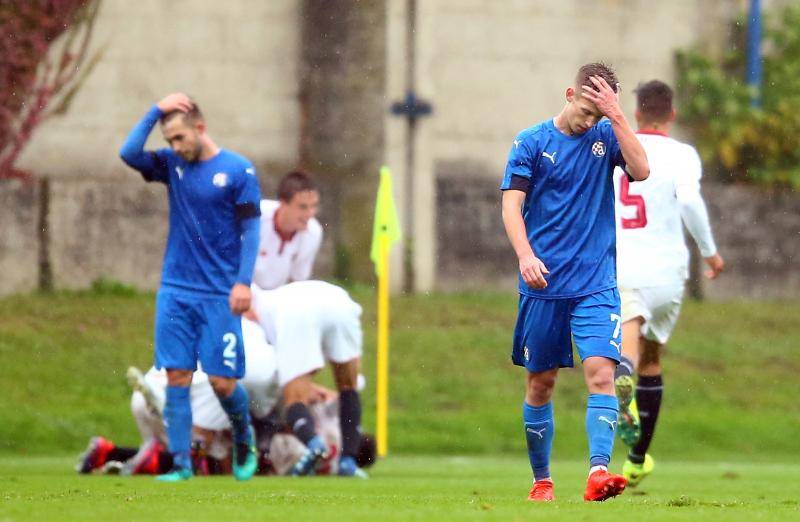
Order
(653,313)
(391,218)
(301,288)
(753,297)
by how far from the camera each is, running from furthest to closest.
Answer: (753,297) < (391,218) < (301,288) < (653,313)

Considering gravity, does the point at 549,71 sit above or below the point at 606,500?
above

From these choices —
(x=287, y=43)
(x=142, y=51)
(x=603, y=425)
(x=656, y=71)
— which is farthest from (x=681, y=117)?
(x=603, y=425)

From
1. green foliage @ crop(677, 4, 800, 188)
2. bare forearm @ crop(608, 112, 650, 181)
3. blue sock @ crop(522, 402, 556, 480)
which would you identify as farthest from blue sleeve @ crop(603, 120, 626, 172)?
green foliage @ crop(677, 4, 800, 188)

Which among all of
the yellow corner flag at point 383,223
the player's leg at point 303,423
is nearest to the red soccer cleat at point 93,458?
the player's leg at point 303,423

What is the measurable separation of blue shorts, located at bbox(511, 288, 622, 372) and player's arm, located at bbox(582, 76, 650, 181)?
0.58 m

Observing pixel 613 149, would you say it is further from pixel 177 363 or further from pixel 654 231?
pixel 177 363

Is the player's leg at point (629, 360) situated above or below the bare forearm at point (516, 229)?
below

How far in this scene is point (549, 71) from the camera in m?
23.1

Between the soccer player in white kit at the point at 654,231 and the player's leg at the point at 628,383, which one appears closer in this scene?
the player's leg at the point at 628,383

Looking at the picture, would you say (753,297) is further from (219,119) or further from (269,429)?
(269,429)

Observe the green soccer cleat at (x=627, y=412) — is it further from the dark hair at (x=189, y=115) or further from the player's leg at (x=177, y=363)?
the dark hair at (x=189, y=115)

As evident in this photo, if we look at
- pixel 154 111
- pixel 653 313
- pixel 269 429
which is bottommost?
pixel 269 429

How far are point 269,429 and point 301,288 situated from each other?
93 cm

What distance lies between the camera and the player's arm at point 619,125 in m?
8.88
